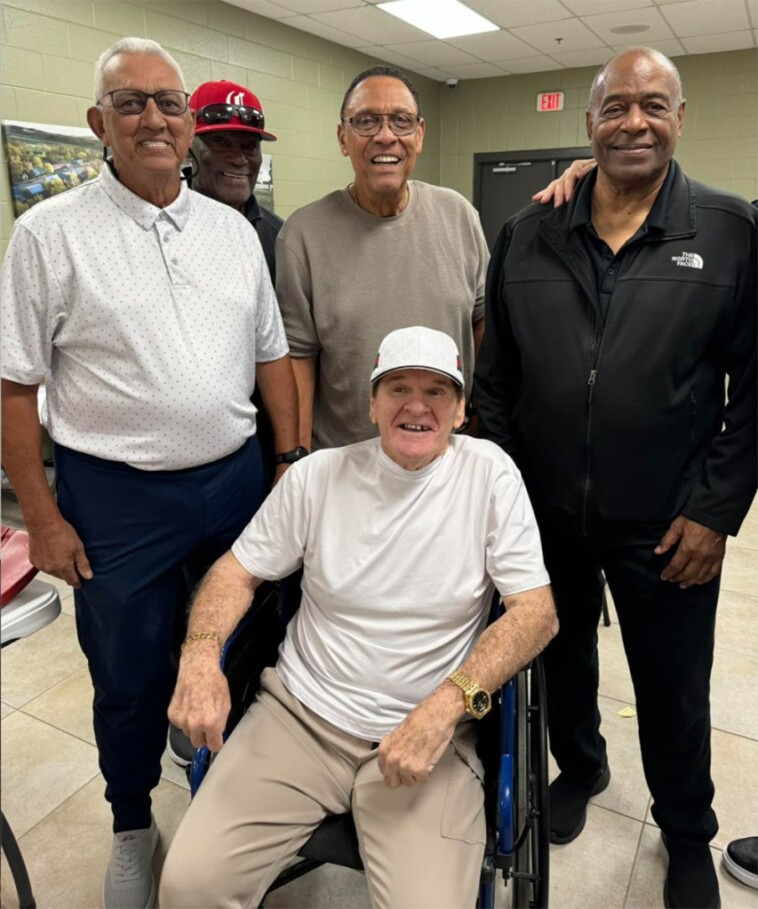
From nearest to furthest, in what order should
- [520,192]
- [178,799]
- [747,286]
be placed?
[747,286] → [178,799] → [520,192]

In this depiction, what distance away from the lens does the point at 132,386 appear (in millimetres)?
1470

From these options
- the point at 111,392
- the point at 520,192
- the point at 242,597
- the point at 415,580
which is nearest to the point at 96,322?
the point at 111,392

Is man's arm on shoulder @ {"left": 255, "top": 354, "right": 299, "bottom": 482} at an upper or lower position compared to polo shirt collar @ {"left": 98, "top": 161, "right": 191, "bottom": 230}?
lower

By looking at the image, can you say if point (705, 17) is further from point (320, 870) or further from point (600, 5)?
point (320, 870)

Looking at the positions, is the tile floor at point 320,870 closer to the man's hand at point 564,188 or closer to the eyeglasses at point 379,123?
the man's hand at point 564,188

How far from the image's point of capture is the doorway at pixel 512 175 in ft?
24.2

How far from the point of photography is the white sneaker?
1.66 metres

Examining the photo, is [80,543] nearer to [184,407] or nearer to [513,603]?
[184,407]

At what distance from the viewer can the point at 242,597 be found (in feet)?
4.91

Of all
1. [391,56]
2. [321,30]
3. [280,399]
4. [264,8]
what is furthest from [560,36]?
[280,399]

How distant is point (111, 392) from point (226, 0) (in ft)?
14.6

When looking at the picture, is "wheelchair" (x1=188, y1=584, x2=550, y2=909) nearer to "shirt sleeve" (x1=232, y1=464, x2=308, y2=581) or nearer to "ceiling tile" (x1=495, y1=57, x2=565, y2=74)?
"shirt sleeve" (x1=232, y1=464, x2=308, y2=581)

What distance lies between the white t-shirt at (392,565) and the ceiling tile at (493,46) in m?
5.51

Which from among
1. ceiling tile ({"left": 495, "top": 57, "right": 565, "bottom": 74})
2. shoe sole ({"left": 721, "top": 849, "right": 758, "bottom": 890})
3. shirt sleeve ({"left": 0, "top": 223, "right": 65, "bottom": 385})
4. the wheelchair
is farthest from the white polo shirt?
ceiling tile ({"left": 495, "top": 57, "right": 565, "bottom": 74})
